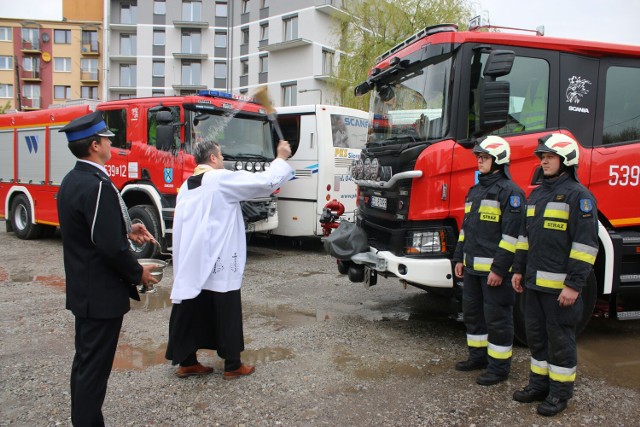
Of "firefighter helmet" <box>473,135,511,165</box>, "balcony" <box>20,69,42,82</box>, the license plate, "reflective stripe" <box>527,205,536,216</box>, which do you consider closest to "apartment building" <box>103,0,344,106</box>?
"balcony" <box>20,69,42,82</box>

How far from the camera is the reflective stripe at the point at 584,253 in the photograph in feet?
10.8

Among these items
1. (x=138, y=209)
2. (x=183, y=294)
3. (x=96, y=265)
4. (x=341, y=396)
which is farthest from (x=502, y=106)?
(x=138, y=209)

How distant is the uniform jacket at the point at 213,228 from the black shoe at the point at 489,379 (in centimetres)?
204

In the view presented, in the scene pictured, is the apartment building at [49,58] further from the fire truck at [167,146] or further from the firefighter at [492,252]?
the firefighter at [492,252]

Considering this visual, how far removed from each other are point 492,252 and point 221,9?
46.7 metres

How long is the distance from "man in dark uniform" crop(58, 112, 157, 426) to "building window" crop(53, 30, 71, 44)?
5615 cm

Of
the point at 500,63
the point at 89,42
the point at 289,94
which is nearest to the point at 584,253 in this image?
the point at 500,63

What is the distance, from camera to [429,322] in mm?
5688

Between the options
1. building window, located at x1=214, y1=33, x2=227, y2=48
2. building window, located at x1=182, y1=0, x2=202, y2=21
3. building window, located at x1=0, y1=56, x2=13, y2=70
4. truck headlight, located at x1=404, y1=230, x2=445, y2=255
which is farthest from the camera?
building window, located at x1=0, y1=56, x2=13, y2=70

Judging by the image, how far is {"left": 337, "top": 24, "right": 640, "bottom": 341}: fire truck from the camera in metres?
4.54

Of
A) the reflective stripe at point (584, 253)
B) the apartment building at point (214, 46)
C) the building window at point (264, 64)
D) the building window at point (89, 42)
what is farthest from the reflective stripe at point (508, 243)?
the building window at point (89, 42)

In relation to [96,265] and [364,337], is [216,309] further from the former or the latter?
[364,337]

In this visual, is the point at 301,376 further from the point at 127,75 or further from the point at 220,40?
the point at 127,75

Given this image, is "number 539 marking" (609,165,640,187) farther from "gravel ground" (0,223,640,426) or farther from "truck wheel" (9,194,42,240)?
"truck wheel" (9,194,42,240)
